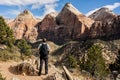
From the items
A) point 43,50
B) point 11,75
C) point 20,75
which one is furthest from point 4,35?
point 43,50

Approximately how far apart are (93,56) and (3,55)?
33318mm

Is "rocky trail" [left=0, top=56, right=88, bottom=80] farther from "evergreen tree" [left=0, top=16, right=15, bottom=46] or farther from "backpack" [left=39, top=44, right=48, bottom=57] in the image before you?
"evergreen tree" [left=0, top=16, right=15, bottom=46]

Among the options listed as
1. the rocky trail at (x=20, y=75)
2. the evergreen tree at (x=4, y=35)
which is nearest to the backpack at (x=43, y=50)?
the rocky trail at (x=20, y=75)

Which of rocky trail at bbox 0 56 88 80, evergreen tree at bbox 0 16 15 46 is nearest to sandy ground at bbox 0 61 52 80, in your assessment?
rocky trail at bbox 0 56 88 80

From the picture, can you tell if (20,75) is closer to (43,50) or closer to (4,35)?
(43,50)

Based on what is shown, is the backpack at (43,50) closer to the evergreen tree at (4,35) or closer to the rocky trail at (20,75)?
the rocky trail at (20,75)

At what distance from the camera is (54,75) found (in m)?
16.8

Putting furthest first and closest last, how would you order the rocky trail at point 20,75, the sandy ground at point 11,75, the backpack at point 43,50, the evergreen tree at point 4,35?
the evergreen tree at point 4,35
the backpack at point 43,50
the sandy ground at point 11,75
the rocky trail at point 20,75

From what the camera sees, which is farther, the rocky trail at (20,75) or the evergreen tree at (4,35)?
the evergreen tree at (4,35)

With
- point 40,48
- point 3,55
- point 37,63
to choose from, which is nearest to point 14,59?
point 3,55

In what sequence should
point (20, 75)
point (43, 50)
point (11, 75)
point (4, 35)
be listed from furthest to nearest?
point (4, 35), point (20, 75), point (11, 75), point (43, 50)

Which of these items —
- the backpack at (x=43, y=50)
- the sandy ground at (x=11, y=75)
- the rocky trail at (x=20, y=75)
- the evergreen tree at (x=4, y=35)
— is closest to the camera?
the rocky trail at (x=20, y=75)

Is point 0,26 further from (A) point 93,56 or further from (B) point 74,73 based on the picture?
(B) point 74,73

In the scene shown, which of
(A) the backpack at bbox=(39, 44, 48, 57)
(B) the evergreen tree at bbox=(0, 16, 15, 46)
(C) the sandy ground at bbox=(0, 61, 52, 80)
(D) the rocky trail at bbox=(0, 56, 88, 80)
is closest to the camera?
(D) the rocky trail at bbox=(0, 56, 88, 80)
